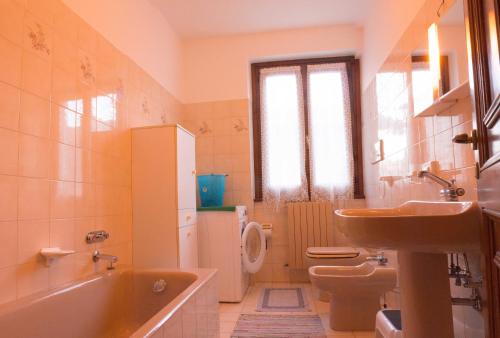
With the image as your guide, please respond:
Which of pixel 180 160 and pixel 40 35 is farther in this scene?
pixel 180 160

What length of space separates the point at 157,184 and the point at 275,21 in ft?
6.65

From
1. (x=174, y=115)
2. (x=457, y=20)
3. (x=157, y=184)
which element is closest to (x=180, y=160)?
(x=157, y=184)

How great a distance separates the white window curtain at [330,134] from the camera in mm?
3344

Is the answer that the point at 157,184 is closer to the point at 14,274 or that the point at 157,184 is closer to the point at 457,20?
the point at 14,274

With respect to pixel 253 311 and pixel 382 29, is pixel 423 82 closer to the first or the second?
pixel 382 29

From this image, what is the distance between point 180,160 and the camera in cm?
238

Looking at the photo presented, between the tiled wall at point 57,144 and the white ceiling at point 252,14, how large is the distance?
102cm

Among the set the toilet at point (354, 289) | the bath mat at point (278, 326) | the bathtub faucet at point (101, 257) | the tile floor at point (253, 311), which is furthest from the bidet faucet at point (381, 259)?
the bathtub faucet at point (101, 257)

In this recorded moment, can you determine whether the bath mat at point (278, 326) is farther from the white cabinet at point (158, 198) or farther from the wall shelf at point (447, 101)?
the wall shelf at point (447, 101)

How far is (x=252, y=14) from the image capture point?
312 cm

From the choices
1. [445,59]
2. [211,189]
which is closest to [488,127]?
[445,59]

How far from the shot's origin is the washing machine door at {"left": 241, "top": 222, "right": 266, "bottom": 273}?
2.92 meters

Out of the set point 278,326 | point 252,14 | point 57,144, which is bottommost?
point 278,326

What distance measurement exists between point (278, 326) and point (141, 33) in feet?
7.97
